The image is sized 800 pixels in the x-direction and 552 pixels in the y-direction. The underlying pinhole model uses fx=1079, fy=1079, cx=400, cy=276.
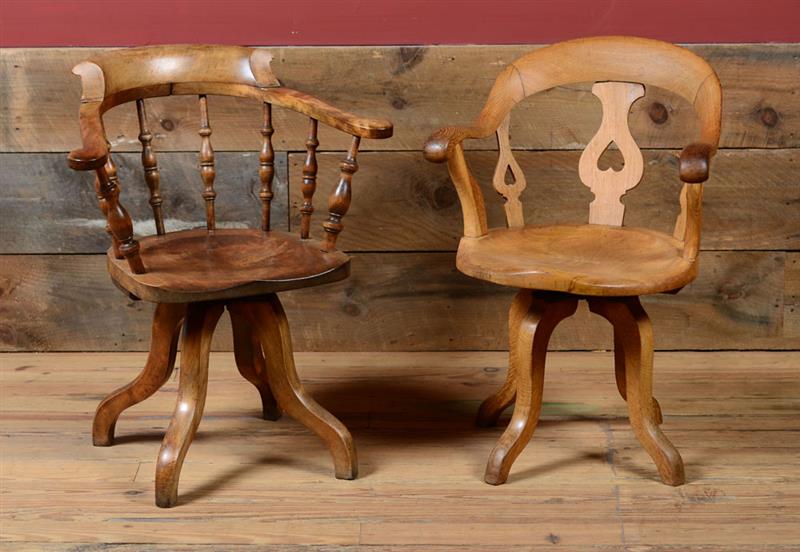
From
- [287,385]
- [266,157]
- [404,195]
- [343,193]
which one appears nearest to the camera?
[343,193]

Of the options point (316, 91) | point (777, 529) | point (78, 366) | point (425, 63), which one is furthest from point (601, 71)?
point (78, 366)

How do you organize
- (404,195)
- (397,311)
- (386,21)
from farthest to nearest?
(397,311) → (404,195) → (386,21)

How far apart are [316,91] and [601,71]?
2.54 feet

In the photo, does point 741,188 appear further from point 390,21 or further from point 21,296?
point 21,296

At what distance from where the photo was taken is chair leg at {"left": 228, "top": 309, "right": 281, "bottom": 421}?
99.7 inches

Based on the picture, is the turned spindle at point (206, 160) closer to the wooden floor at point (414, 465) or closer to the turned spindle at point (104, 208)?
the turned spindle at point (104, 208)

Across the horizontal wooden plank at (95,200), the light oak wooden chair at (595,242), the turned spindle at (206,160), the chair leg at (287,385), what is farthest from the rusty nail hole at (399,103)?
the chair leg at (287,385)

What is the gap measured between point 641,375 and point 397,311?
92 cm

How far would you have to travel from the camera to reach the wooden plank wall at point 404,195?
281cm

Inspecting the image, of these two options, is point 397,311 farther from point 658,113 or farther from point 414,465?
point 658,113

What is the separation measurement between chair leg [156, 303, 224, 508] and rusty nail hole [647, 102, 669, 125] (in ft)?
4.20

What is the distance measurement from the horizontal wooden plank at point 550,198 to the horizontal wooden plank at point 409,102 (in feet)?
0.16

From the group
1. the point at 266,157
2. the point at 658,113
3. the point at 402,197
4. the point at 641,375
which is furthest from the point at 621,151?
the point at 266,157

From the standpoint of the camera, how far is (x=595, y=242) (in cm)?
235
